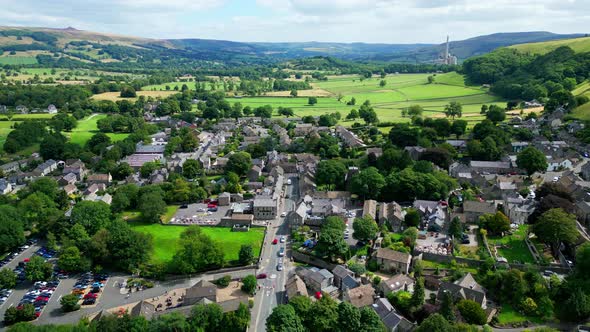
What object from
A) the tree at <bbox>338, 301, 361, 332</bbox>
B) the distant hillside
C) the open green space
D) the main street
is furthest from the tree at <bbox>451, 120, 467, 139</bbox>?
the distant hillside

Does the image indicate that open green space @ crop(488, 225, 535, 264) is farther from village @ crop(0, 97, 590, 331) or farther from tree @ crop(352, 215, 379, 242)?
tree @ crop(352, 215, 379, 242)

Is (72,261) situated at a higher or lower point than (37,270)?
higher

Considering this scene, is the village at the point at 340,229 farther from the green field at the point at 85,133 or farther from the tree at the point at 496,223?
the green field at the point at 85,133

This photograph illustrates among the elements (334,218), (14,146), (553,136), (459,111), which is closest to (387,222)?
(334,218)

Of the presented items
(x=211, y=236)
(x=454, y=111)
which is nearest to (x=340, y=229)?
(x=211, y=236)

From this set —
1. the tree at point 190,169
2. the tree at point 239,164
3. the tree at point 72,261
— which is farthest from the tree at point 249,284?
the tree at point 190,169

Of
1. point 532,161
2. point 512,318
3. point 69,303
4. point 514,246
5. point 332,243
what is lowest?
point 69,303

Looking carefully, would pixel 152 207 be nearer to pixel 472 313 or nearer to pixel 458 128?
pixel 472 313
